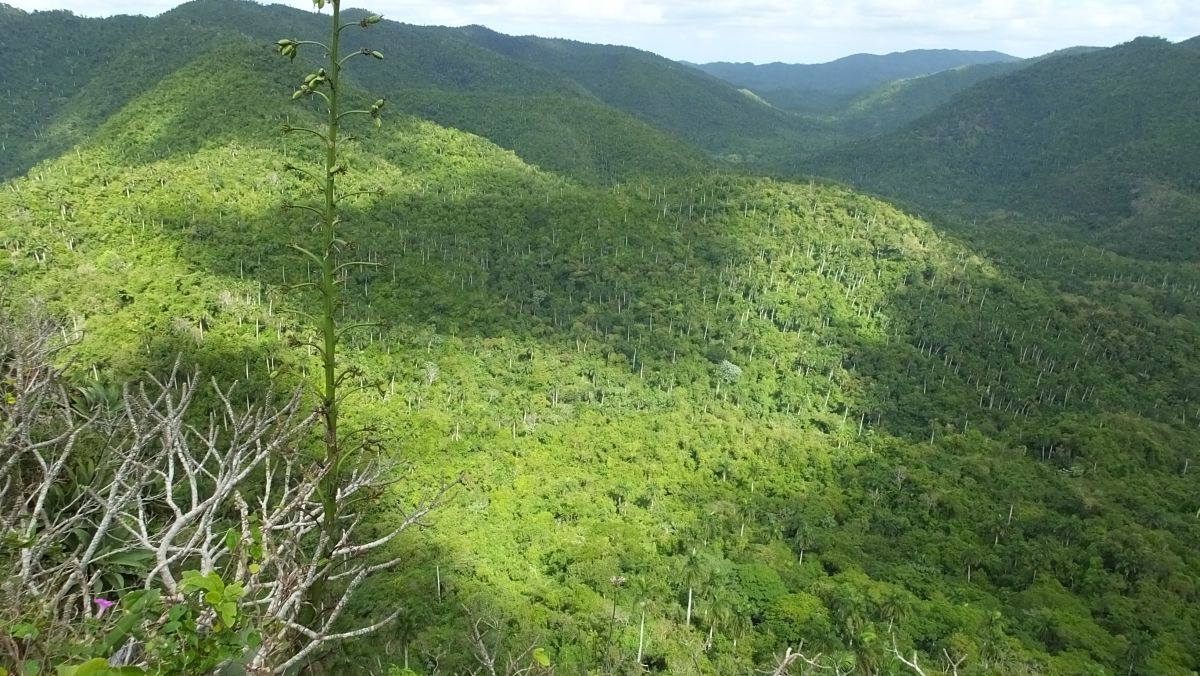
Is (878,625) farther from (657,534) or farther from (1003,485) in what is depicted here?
(1003,485)

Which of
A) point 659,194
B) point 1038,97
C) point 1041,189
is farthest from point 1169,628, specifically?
point 1038,97

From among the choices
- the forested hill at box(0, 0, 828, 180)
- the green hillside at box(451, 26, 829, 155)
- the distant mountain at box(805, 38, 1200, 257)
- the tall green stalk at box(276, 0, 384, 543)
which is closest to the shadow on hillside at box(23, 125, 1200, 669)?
the tall green stalk at box(276, 0, 384, 543)

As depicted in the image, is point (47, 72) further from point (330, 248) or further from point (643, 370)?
point (330, 248)

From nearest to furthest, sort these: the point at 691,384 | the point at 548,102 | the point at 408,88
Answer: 1. the point at 691,384
2. the point at 548,102
3. the point at 408,88

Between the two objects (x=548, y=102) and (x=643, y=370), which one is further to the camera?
(x=548, y=102)

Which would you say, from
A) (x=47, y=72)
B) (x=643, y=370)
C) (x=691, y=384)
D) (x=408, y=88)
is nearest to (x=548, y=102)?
(x=408, y=88)

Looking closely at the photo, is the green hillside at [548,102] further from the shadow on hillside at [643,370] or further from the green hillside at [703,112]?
the shadow on hillside at [643,370]
